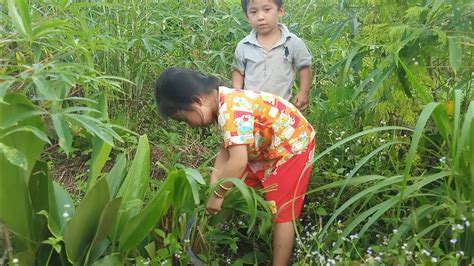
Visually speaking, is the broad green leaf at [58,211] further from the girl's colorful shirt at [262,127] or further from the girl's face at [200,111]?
the girl's colorful shirt at [262,127]

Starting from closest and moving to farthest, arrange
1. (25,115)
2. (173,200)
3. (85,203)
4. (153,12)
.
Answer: (25,115) → (85,203) → (173,200) → (153,12)

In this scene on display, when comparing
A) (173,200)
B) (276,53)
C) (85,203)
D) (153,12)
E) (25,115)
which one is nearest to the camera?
(25,115)

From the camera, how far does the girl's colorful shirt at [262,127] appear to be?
246 centimetres

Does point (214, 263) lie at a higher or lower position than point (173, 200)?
lower

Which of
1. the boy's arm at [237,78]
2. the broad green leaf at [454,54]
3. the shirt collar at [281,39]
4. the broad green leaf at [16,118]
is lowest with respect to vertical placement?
the boy's arm at [237,78]

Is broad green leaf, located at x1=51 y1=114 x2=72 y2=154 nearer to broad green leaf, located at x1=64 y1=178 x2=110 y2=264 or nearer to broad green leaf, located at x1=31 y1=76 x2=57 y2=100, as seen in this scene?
broad green leaf, located at x1=31 y1=76 x2=57 y2=100

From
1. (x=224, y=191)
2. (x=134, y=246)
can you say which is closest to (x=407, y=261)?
(x=224, y=191)

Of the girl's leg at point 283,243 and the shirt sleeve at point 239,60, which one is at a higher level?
the shirt sleeve at point 239,60

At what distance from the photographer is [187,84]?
2.45m

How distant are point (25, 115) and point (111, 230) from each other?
0.54 m

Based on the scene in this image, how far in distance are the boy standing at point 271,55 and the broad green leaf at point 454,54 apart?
1.05 metres

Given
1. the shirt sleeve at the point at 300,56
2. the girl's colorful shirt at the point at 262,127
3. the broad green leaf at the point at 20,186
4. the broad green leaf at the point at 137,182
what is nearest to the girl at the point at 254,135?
the girl's colorful shirt at the point at 262,127

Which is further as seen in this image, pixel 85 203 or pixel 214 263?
pixel 214 263

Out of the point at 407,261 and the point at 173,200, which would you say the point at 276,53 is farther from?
the point at 407,261
